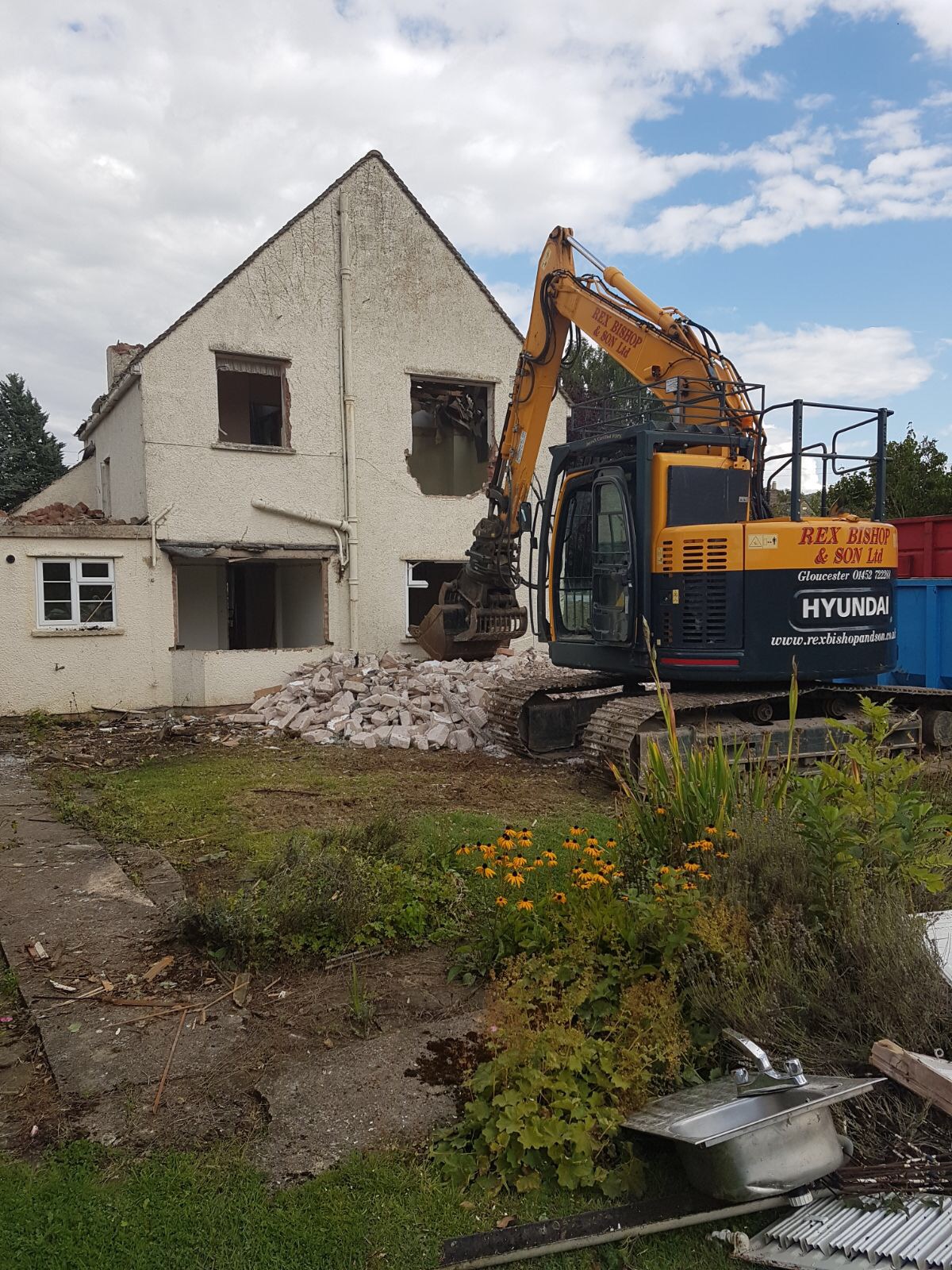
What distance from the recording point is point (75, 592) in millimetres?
14398

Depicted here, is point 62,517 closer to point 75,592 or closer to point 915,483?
point 75,592

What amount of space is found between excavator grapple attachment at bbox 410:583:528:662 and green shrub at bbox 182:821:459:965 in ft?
25.1

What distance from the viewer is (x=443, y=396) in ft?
61.6

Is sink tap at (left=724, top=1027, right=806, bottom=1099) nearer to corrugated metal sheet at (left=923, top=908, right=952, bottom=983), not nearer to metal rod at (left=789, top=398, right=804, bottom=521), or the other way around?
corrugated metal sheet at (left=923, top=908, right=952, bottom=983)

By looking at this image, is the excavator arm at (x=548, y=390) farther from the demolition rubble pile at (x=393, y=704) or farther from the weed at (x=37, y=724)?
the weed at (x=37, y=724)

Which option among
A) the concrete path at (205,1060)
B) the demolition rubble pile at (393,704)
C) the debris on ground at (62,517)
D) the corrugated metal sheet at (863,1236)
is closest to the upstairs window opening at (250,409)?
the debris on ground at (62,517)

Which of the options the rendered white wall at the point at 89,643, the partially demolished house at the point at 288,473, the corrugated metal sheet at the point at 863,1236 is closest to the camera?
the corrugated metal sheet at the point at 863,1236

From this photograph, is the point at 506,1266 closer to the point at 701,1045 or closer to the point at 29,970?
the point at 701,1045

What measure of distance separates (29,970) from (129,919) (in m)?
0.73

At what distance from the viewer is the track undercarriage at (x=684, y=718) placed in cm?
858

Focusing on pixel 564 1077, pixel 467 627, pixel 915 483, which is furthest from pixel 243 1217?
pixel 915 483

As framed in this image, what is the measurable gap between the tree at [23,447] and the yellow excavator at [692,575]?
35424 mm

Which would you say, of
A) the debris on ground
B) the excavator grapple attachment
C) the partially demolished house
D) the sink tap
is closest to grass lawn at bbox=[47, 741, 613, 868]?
the excavator grapple attachment

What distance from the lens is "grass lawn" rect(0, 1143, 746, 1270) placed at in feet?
9.12
